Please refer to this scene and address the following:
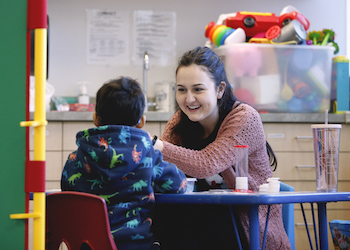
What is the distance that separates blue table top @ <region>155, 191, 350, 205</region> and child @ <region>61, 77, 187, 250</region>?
2.1 inches

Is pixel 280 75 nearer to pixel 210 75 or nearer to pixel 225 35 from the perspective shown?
pixel 225 35

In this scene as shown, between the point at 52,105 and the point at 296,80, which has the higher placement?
the point at 296,80

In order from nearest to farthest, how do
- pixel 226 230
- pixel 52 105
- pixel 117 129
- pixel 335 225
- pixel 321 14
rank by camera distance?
pixel 117 129
pixel 226 230
pixel 335 225
pixel 52 105
pixel 321 14

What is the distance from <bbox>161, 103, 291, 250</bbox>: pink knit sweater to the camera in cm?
136

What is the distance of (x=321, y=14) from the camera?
3303 millimetres

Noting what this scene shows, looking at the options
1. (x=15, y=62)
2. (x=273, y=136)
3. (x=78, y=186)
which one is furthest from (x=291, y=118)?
(x=15, y=62)

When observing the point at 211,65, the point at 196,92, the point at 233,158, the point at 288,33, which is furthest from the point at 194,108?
A: the point at 288,33

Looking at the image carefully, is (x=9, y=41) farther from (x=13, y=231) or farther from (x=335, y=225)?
(x=335, y=225)

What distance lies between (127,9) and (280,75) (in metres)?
1.23

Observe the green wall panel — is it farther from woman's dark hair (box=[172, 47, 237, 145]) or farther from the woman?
woman's dark hair (box=[172, 47, 237, 145])

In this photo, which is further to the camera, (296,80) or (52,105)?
(52,105)

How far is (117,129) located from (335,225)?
46.5 inches

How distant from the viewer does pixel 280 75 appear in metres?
2.85

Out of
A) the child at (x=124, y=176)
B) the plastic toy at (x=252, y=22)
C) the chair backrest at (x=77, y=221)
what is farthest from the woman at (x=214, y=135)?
the plastic toy at (x=252, y=22)
